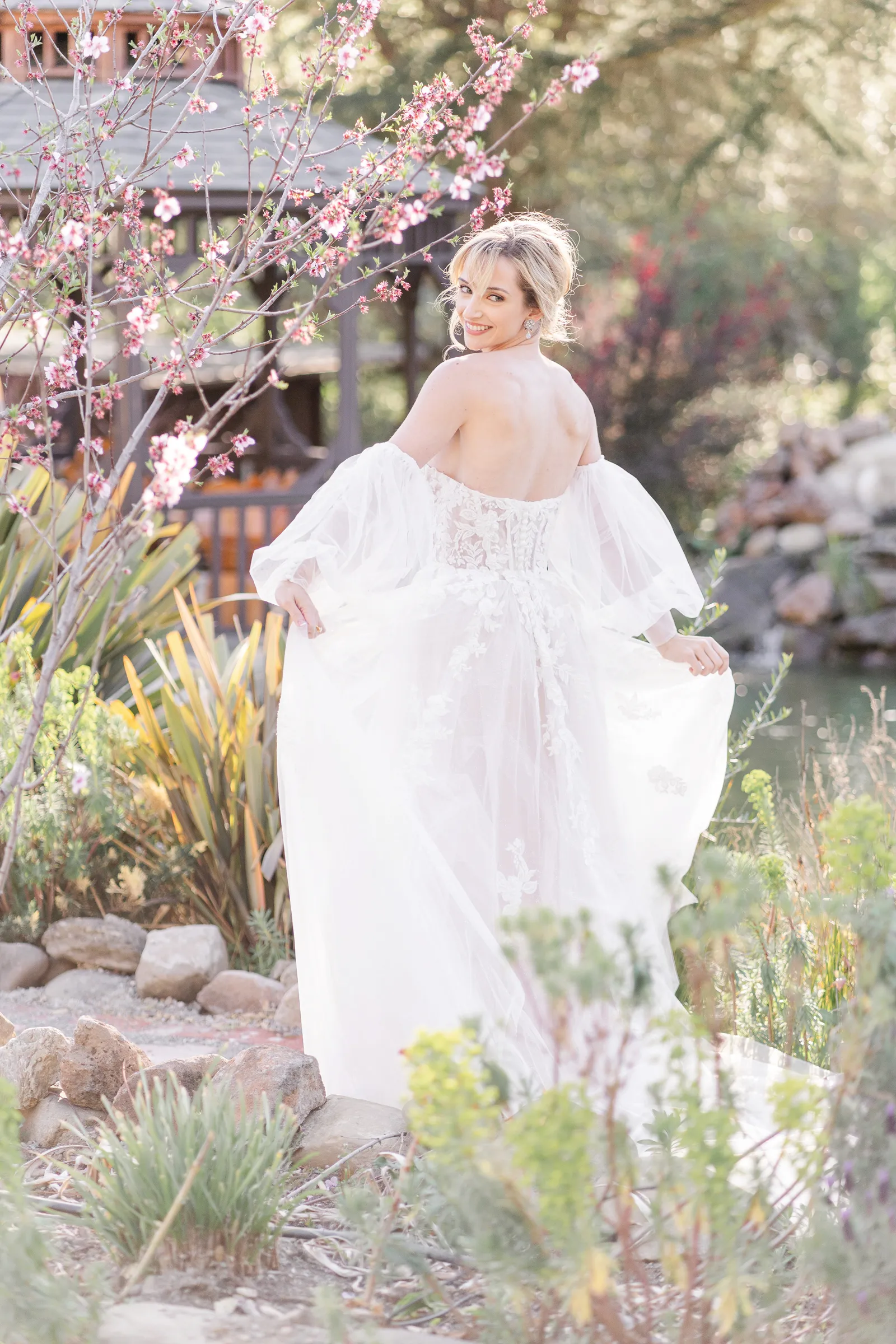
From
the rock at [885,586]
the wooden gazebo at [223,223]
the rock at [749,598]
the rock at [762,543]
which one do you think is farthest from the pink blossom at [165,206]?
the rock at [762,543]

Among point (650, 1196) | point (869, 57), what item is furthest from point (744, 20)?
point (650, 1196)

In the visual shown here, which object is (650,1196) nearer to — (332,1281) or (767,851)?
(332,1281)

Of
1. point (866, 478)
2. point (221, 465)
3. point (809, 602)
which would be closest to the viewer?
point (221, 465)

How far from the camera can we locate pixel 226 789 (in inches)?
187

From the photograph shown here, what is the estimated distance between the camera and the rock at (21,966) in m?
4.49

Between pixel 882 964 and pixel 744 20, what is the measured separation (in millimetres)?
15313

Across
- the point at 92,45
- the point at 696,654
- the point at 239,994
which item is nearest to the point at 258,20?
the point at 92,45

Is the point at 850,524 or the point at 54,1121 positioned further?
the point at 850,524

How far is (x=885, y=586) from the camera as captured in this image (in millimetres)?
14898

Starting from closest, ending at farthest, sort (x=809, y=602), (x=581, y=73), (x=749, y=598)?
(x=581, y=73)
(x=809, y=602)
(x=749, y=598)

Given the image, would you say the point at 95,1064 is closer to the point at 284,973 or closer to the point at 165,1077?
the point at 165,1077

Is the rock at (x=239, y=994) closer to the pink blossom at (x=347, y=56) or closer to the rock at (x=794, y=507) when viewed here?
the pink blossom at (x=347, y=56)

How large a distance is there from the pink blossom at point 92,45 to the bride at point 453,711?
880 millimetres

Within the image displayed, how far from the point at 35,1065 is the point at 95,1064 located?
0.45 ft
